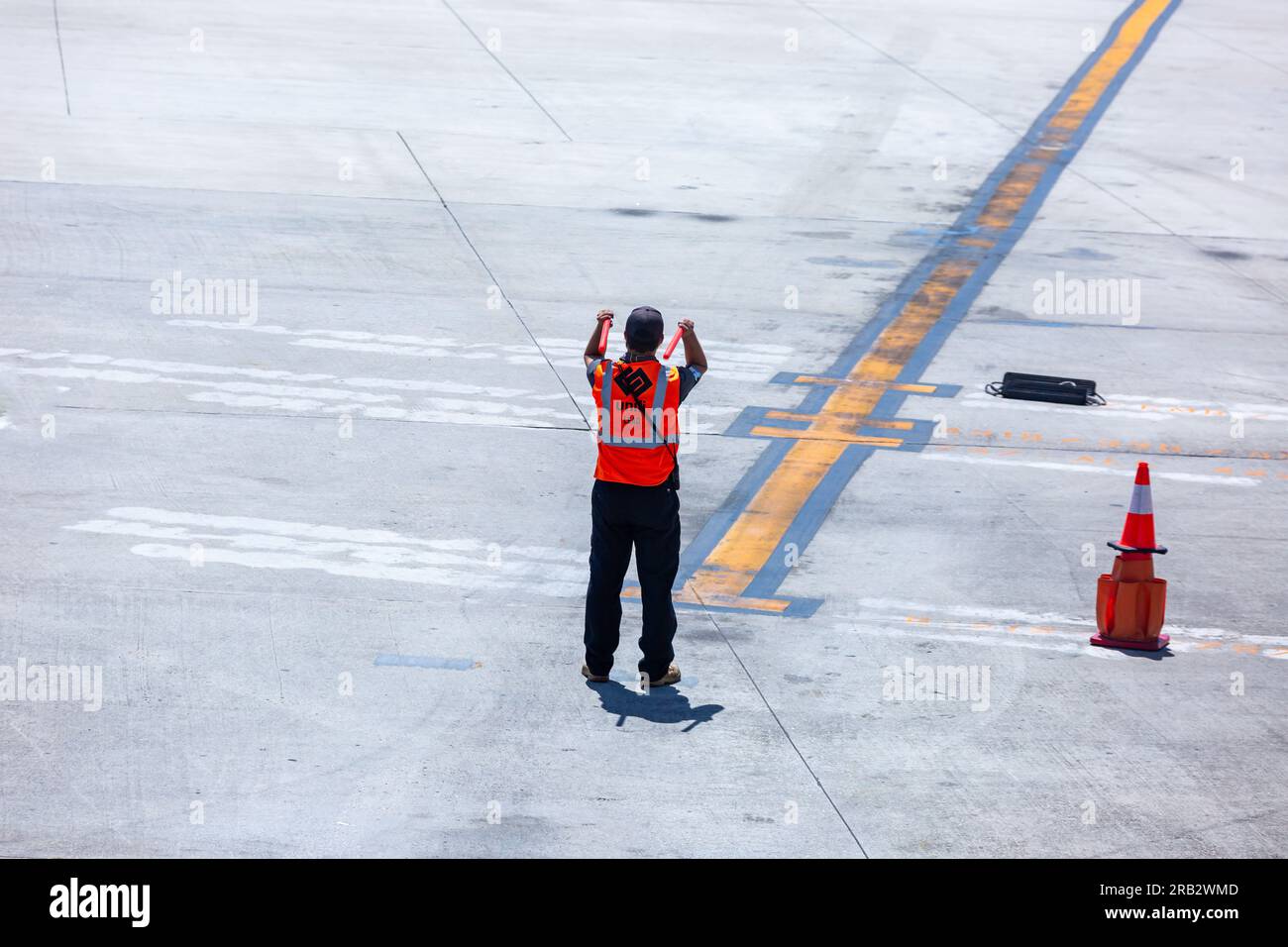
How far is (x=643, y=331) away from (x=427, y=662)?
6.57 feet

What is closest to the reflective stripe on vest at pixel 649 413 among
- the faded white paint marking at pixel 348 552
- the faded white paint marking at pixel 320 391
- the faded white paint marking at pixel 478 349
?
the faded white paint marking at pixel 348 552

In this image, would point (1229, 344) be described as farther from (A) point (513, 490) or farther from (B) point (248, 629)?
(B) point (248, 629)

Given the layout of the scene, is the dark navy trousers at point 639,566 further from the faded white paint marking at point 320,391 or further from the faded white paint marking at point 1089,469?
the faded white paint marking at point 1089,469

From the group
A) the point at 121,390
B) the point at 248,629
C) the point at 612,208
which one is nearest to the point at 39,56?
the point at 612,208

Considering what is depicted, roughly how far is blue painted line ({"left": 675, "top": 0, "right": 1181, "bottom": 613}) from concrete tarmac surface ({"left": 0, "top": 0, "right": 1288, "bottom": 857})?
0.06 metres

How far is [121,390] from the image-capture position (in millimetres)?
12758

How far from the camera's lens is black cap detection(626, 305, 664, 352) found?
8445 mm

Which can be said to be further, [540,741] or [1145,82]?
[1145,82]

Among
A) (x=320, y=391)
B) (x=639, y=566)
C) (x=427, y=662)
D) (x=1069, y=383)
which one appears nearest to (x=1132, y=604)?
(x=639, y=566)

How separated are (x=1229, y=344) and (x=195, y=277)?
920 cm

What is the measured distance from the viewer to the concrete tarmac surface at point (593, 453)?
764 centimetres

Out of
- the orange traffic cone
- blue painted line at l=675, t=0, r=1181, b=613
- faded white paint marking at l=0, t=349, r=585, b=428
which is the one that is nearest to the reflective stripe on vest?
blue painted line at l=675, t=0, r=1181, b=613

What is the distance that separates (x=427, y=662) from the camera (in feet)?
28.8

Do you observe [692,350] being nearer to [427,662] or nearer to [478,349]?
[427,662]
